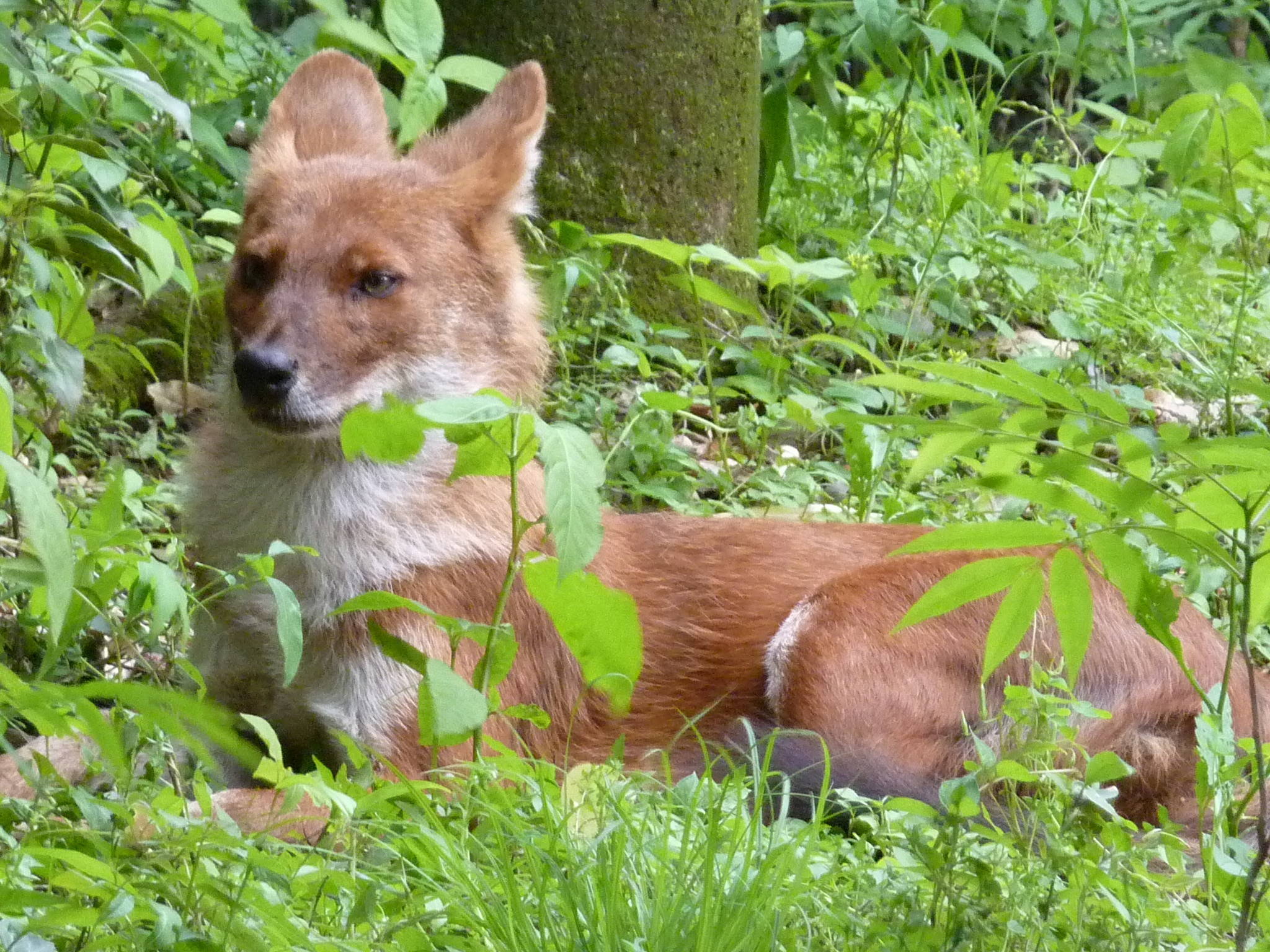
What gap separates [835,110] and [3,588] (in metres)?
4.61

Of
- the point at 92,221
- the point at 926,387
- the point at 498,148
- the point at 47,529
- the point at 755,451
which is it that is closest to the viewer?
the point at 47,529

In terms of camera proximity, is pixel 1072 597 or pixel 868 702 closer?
pixel 1072 597

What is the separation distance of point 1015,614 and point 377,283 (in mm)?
2054

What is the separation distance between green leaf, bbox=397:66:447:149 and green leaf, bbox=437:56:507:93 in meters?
0.07

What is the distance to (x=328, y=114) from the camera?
4.54 m

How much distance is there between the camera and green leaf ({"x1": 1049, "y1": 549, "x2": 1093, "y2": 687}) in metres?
2.40

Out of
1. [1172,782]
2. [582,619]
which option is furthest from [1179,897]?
[582,619]

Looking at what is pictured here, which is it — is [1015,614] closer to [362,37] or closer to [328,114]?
[328,114]

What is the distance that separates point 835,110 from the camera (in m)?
6.75

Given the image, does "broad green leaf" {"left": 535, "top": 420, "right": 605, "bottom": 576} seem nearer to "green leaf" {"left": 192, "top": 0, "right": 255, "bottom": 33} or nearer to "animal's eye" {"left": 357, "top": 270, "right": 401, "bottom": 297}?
"animal's eye" {"left": 357, "top": 270, "right": 401, "bottom": 297}

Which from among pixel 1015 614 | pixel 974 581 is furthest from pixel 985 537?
pixel 1015 614

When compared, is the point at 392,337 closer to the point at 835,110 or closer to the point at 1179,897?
the point at 1179,897

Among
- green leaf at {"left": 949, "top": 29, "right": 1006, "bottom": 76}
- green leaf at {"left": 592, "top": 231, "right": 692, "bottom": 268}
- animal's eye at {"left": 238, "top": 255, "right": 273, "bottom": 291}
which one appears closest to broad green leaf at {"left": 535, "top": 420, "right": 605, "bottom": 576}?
animal's eye at {"left": 238, "top": 255, "right": 273, "bottom": 291}

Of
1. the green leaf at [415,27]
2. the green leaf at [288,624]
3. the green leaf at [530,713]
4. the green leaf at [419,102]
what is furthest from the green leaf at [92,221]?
the green leaf at [415,27]
